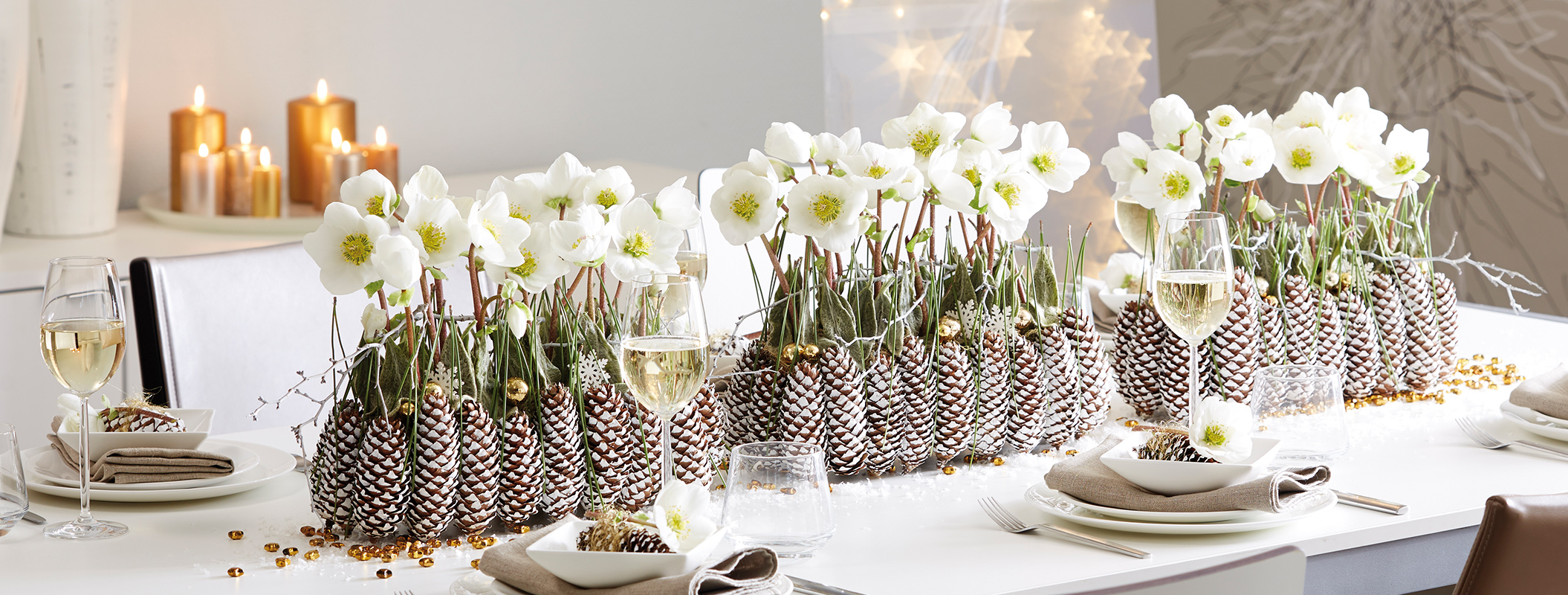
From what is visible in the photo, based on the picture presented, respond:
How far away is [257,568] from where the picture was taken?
1064 mm

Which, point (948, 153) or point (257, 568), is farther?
point (948, 153)

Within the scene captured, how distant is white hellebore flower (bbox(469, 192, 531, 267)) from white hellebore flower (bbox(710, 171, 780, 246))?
20 cm

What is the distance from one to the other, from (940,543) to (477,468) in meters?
0.36

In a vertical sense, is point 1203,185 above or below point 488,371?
above

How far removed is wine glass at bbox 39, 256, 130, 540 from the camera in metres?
1.15

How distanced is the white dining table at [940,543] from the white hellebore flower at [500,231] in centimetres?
23

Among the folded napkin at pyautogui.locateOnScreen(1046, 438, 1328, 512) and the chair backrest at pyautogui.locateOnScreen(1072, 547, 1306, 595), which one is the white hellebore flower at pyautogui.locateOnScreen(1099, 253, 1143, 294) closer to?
the folded napkin at pyautogui.locateOnScreen(1046, 438, 1328, 512)

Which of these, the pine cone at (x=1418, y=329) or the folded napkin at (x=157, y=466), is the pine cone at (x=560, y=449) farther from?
the pine cone at (x=1418, y=329)

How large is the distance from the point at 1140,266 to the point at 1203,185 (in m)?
0.36

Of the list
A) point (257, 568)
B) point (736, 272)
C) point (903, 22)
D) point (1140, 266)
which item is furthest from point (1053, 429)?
point (903, 22)

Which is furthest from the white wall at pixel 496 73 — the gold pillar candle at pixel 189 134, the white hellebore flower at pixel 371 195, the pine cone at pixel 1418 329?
the pine cone at pixel 1418 329

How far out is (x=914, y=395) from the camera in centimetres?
128

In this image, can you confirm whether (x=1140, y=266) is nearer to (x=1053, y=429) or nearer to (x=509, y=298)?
(x=1053, y=429)

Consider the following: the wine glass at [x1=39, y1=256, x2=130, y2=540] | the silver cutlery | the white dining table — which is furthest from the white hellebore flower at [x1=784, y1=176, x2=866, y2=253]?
the wine glass at [x1=39, y1=256, x2=130, y2=540]
